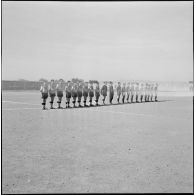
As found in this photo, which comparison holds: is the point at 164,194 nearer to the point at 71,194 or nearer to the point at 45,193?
the point at 71,194

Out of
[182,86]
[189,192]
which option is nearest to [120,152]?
[189,192]

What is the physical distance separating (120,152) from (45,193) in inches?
110

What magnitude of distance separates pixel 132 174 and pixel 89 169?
2.54 ft

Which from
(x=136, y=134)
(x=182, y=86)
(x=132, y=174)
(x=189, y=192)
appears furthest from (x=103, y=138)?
(x=182, y=86)

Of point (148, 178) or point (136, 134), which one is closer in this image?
point (148, 178)

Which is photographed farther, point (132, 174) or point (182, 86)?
point (182, 86)

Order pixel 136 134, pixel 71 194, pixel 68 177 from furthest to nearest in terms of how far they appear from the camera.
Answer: pixel 136 134
pixel 68 177
pixel 71 194

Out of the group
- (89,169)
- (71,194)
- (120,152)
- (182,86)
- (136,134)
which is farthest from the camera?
(182,86)

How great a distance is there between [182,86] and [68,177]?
68.8 meters

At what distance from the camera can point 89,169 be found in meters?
5.26

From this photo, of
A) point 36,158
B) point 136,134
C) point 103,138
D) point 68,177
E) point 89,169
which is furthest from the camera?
point 136,134

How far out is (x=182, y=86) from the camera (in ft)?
231

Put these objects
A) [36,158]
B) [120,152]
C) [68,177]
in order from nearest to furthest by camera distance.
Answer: [68,177] → [36,158] → [120,152]

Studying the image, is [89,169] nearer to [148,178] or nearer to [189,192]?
[148,178]
